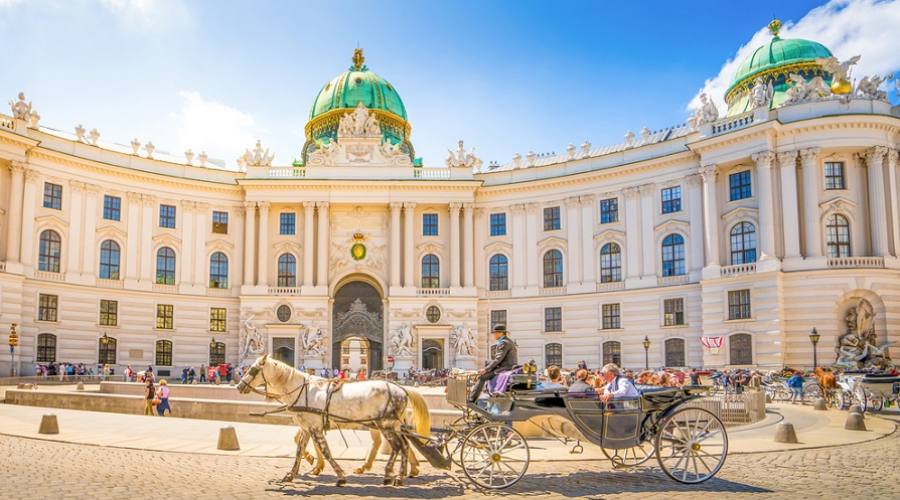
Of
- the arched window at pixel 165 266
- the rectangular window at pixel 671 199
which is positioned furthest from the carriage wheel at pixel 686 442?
the arched window at pixel 165 266

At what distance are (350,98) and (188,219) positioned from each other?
55.0 feet

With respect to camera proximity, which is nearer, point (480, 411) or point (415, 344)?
point (480, 411)

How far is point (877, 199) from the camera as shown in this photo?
42125 mm

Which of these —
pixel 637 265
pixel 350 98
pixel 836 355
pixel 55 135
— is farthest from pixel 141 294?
pixel 836 355

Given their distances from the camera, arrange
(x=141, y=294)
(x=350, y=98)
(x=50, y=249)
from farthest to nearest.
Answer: (x=350, y=98) → (x=141, y=294) → (x=50, y=249)

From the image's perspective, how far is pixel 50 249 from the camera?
47.4 metres

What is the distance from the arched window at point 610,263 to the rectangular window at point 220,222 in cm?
2630

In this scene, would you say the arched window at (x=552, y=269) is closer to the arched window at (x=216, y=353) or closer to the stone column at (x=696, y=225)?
the stone column at (x=696, y=225)

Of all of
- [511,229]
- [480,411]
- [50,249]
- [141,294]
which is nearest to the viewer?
[480,411]

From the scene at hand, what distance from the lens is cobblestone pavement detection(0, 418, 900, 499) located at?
38.0 ft

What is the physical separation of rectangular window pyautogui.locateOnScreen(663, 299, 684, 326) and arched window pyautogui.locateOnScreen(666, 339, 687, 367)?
1100 millimetres

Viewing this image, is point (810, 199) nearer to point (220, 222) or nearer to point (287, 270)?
point (287, 270)

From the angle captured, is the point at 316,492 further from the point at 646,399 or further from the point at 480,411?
the point at 646,399

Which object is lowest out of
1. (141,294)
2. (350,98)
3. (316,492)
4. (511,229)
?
(316,492)
